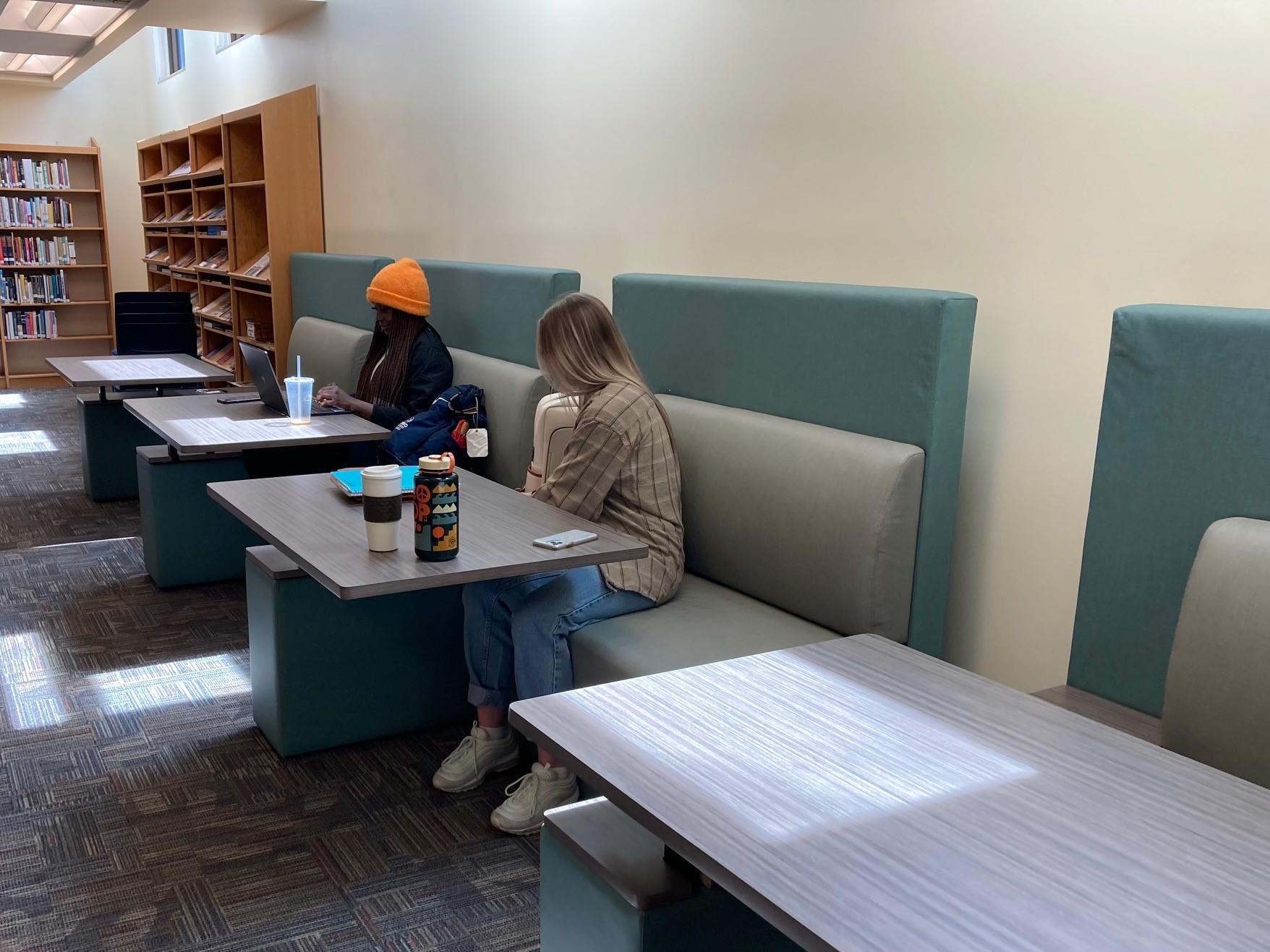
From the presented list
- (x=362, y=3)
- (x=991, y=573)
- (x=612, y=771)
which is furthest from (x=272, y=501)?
(x=362, y=3)

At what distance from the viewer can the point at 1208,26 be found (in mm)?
2133

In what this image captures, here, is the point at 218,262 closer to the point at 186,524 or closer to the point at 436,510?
the point at 186,524

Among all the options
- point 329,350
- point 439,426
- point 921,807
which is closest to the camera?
point 921,807

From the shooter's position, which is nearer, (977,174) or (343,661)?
(977,174)

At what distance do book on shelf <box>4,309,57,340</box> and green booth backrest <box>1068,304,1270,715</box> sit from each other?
1025 cm

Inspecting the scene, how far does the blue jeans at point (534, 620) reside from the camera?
2.61 meters

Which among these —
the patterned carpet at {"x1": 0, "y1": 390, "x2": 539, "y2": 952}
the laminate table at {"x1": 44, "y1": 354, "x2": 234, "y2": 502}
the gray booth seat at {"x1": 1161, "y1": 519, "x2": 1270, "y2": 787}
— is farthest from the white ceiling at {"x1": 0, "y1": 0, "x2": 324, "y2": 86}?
the gray booth seat at {"x1": 1161, "y1": 519, "x2": 1270, "y2": 787}

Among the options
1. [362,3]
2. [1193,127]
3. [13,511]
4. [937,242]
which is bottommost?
[13,511]

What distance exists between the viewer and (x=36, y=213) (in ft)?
32.9

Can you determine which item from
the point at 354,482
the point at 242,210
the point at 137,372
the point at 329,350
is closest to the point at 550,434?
the point at 354,482

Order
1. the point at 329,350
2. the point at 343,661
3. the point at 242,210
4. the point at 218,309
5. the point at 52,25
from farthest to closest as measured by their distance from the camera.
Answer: the point at 218,309 → the point at 242,210 → the point at 52,25 → the point at 329,350 → the point at 343,661

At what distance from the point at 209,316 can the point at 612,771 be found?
755 cm

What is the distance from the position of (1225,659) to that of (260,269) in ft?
21.0

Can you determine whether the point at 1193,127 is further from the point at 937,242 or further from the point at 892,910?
the point at 892,910
